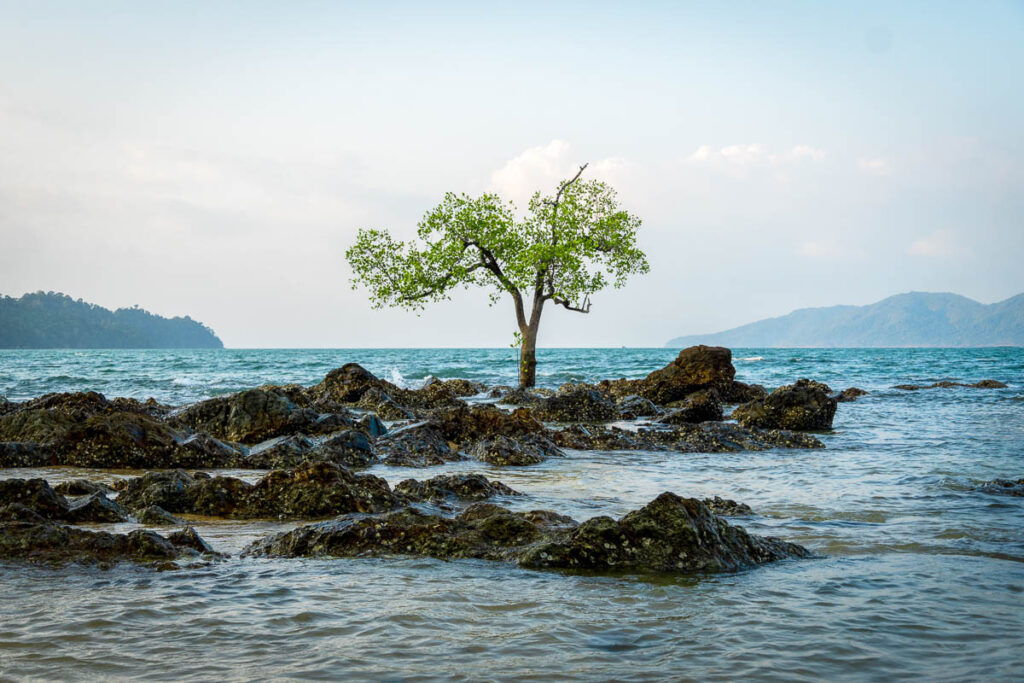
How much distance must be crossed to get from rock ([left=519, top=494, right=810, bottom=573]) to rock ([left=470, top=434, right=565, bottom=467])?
20.1 ft

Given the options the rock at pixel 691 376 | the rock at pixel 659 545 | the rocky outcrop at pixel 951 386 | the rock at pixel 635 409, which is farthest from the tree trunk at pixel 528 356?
the rock at pixel 659 545

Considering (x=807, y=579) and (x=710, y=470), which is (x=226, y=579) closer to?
(x=807, y=579)

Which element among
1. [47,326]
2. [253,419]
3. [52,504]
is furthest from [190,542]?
[47,326]

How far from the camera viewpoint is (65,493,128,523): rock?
707cm

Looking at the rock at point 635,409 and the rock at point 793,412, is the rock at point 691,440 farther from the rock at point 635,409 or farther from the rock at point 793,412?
the rock at point 635,409

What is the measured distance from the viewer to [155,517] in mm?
7086

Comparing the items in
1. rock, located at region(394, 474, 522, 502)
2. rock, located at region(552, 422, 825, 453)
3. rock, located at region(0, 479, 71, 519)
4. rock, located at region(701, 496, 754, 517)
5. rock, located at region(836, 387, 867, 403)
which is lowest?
rock, located at region(836, 387, 867, 403)

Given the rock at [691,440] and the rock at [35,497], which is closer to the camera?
the rock at [35,497]

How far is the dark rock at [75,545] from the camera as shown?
5602mm

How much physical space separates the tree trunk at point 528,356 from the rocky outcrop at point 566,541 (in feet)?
75.8

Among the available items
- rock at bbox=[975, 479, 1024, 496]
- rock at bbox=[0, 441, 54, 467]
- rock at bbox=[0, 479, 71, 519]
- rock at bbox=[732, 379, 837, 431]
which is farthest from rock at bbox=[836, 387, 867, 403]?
rock at bbox=[0, 479, 71, 519]

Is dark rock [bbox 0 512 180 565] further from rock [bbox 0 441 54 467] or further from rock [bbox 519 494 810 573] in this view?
rock [bbox 0 441 54 467]

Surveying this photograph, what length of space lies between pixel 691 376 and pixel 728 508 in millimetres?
17380

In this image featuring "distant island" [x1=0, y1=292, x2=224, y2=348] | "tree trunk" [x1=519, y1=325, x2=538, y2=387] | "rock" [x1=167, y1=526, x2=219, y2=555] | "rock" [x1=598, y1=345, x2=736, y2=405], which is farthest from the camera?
"distant island" [x1=0, y1=292, x2=224, y2=348]
